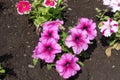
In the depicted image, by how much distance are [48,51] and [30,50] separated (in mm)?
453

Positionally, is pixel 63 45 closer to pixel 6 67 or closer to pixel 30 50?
pixel 30 50

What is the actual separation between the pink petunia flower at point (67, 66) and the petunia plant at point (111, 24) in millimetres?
497

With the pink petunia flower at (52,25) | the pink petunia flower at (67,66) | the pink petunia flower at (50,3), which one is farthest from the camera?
the pink petunia flower at (50,3)

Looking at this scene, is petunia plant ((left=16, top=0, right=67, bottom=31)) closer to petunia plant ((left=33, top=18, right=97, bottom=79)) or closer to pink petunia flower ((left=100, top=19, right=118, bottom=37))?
petunia plant ((left=33, top=18, right=97, bottom=79))

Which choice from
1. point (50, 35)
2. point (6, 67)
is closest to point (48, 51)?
point (50, 35)

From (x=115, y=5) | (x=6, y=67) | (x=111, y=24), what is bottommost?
(x=6, y=67)

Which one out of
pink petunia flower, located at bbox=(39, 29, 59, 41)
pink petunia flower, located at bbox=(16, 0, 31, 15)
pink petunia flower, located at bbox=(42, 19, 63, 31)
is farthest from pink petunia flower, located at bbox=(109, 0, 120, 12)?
pink petunia flower, located at bbox=(16, 0, 31, 15)

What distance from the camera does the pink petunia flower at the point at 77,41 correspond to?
3854 mm

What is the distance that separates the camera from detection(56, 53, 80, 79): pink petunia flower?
3.81 m

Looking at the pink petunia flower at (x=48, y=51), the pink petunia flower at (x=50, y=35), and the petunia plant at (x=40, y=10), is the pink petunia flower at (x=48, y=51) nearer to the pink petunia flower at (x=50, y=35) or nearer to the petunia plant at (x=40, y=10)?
the pink petunia flower at (x=50, y=35)

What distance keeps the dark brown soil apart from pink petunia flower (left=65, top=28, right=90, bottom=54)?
31 cm

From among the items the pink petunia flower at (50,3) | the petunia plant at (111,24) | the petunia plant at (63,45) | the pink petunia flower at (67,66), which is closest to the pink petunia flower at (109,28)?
the petunia plant at (111,24)

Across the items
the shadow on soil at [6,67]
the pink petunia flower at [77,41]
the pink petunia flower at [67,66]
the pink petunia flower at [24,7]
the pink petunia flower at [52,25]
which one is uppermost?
the pink petunia flower at [24,7]

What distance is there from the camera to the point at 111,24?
13.3ft
